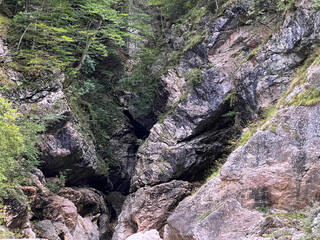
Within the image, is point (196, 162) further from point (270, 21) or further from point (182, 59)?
point (270, 21)

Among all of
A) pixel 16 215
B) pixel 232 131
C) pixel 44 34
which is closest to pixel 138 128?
pixel 232 131

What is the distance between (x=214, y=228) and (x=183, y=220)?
1.75 m

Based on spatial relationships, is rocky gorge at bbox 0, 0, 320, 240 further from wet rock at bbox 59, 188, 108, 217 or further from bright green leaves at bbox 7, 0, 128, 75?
bright green leaves at bbox 7, 0, 128, 75

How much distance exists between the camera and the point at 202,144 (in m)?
17.6

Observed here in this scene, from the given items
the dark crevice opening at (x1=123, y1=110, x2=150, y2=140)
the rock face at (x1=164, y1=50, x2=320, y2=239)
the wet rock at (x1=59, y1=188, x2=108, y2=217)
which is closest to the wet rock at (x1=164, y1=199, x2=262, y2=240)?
the rock face at (x1=164, y1=50, x2=320, y2=239)

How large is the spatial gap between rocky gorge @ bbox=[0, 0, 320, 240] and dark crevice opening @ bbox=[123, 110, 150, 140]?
0.34ft

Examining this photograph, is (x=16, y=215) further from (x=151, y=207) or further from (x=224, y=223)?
(x=224, y=223)

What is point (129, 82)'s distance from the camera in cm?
2319

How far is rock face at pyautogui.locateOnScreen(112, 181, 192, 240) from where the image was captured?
15.9 meters

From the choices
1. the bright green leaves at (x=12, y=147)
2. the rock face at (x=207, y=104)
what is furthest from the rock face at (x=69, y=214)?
the rock face at (x=207, y=104)

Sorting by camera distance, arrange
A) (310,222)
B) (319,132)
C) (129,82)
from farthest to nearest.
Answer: (129,82)
(319,132)
(310,222)

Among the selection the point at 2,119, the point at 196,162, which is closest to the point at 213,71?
the point at 196,162

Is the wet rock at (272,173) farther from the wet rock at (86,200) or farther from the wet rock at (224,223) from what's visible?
the wet rock at (86,200)

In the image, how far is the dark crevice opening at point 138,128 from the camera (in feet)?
76.0
